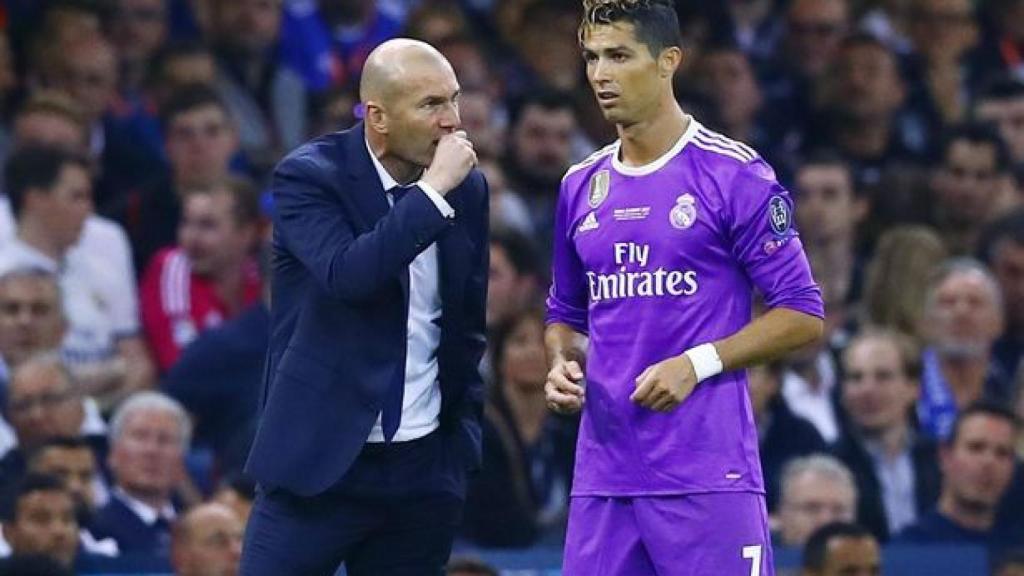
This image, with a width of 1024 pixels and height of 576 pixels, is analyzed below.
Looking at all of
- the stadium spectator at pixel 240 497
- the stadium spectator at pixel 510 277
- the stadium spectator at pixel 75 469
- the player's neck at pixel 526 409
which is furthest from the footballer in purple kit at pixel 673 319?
the stadium spectator at pixel 510 277

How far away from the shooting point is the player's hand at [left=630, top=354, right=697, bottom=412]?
658 cm

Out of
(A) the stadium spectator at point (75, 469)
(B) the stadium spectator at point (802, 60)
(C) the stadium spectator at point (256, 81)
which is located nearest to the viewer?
(A) the stadium spectator at point (75, 469)

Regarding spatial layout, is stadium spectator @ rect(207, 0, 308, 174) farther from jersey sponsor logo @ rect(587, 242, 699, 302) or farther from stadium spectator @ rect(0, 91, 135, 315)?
jersey sponsor logo @ rect(587, 242, 699, 302)

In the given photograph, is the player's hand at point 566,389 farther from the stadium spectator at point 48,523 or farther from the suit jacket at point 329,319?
the stadium spectator at point 48,523

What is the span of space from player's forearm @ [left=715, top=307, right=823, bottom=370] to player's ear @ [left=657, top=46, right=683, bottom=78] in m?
0.67

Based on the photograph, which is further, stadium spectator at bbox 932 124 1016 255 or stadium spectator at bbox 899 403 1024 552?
stadium spectator at bbox 932 124 1016 255

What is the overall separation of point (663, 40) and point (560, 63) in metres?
7.17

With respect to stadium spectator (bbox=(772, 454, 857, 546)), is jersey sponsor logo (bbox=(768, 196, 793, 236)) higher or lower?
higher

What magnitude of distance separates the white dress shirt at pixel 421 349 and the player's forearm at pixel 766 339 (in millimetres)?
776

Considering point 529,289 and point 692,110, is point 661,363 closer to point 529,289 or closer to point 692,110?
point 529,289

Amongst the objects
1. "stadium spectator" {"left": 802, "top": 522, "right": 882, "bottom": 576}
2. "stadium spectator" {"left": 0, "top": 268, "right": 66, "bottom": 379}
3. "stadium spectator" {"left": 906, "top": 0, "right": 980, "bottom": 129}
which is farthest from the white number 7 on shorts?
"stadium spectator" {"left": 906, "top": 0, "right": 980, "bottom": 129}

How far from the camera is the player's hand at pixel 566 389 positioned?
6762 millimetres

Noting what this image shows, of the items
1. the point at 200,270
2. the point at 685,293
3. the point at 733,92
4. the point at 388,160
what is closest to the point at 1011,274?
the point at 733,92

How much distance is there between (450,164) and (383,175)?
0.29 metres
